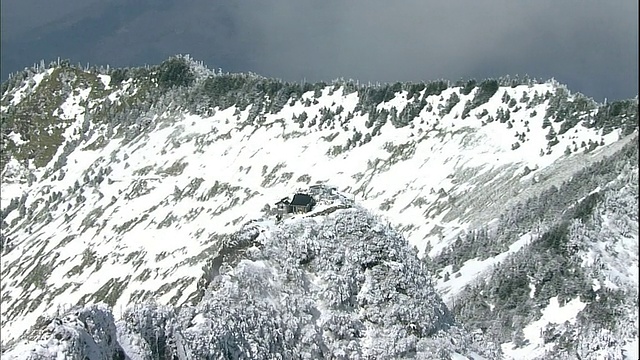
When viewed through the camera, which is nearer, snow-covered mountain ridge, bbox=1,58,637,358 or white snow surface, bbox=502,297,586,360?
white snow surface, bbox=502,297,586,360

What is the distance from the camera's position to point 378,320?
6200 centimetres

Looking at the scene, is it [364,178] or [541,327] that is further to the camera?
[364,178]

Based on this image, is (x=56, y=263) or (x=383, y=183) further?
(x=56, y=263)

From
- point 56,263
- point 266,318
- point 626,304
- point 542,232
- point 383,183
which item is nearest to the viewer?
point 266,318

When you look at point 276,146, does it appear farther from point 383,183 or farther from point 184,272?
point 184,272

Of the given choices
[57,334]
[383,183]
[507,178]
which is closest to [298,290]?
[57,334]

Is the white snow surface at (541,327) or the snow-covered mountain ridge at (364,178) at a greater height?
the white snow surface at (541,327)

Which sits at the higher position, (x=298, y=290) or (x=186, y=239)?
(x=298, y=290)

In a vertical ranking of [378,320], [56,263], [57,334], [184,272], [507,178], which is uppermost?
[57,334]

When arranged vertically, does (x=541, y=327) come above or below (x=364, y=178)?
above

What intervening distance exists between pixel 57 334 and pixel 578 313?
63.5 metres

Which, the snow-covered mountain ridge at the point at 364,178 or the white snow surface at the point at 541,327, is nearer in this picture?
the white snow surface at the point at 541,327

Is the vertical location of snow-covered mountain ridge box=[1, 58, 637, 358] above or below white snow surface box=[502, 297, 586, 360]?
below

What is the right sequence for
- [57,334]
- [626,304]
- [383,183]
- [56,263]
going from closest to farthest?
[57,334] < [626,304] < [383,183] < [56,263]
